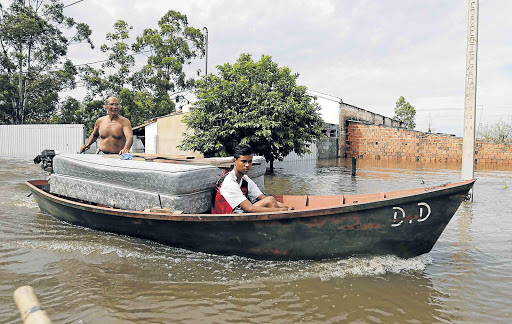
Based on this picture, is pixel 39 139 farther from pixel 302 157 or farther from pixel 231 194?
pixel 231 194

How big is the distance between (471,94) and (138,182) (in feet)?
23.7

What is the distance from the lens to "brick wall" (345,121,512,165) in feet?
75.0

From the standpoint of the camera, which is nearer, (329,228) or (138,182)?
(329,228)

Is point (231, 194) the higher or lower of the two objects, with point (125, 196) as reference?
higher

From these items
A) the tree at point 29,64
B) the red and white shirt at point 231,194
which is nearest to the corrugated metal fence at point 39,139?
the tree at point 29,64

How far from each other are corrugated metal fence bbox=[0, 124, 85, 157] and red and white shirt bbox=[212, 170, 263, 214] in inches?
699

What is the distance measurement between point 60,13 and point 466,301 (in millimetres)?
30779

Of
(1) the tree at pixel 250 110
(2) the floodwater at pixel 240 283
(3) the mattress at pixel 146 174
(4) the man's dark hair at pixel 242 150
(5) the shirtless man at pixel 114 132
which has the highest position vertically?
(1) the tree at pixel 250 110

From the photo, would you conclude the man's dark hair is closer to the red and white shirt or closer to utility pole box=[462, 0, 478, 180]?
the red and white shirt

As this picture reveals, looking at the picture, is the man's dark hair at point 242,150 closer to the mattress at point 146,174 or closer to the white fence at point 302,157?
the mattress at point 146,174

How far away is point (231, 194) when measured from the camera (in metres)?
4.46

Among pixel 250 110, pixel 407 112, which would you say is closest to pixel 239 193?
pixel 250 110

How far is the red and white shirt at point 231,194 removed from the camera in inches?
175

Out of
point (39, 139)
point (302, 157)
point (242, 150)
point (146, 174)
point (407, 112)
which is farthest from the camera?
point (407, 112)
